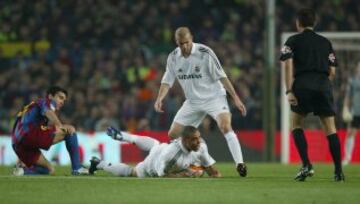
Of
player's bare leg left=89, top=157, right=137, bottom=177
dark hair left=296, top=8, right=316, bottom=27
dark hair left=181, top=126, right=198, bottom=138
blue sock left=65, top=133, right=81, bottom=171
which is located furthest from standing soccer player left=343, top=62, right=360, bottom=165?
dark hair left=296, top=8, right=316, bottom=27

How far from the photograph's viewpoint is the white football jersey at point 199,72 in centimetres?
1438

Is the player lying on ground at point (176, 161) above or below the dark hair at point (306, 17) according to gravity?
below

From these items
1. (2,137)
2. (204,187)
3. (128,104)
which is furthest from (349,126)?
(204,187)

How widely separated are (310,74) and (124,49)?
1368cm

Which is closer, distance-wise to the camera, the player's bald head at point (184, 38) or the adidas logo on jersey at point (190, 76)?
the player's bald head at point (184, 38)

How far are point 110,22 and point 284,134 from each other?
6631 mm

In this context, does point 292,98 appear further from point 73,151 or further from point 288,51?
point 73,151

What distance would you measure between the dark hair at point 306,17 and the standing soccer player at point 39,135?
374 cm

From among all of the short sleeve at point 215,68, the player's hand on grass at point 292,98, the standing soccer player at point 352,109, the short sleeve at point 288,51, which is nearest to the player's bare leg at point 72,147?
the short sleeve at point 215,68

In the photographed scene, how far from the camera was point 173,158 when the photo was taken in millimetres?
13539

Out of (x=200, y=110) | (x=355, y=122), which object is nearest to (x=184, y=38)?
(x=200, y=110)

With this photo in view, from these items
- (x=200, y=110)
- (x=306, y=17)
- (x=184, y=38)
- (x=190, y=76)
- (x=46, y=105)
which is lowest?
(x=200, y=110)

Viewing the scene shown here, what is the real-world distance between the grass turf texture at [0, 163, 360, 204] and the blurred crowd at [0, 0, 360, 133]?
34.8 feet

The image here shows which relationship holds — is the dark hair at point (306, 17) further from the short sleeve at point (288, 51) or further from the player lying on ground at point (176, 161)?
the player lying on ground at point (176, 161)
